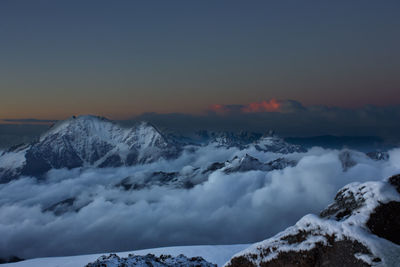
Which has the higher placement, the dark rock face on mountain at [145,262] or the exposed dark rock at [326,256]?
the exposed dark rock at [326,256]

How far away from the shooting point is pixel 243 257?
20.6 m

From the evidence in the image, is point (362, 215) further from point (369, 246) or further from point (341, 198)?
point (341, 198)

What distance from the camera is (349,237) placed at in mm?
15766

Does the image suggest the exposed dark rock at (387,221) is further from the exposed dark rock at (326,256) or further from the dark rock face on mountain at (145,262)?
the dark rock face on mountain at (145,262)

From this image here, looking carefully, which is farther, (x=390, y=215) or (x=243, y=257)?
(x=243, y=257)

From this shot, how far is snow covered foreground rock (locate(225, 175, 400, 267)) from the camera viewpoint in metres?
15.0

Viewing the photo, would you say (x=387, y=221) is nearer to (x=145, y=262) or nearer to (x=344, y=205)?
(x=344, y=205)

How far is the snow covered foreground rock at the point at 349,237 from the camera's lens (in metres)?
15.0

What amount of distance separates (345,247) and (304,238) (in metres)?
2.78

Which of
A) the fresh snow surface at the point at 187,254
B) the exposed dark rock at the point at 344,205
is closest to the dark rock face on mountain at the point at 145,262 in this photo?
the exposed dark rock at the point at 344,205

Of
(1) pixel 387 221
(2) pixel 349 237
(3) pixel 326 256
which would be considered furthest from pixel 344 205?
(3) pixel 326 256

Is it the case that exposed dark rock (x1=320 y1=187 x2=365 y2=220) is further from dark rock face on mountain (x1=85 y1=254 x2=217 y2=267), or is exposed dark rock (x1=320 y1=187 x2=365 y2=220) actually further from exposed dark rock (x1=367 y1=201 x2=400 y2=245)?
dark rock face on mountain (x1=85 y1=254 x2=217 y2=267)

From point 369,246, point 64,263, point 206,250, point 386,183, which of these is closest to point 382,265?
point 369,246

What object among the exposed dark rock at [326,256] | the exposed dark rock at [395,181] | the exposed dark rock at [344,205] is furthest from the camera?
the exposed dark rock at [344,205]
